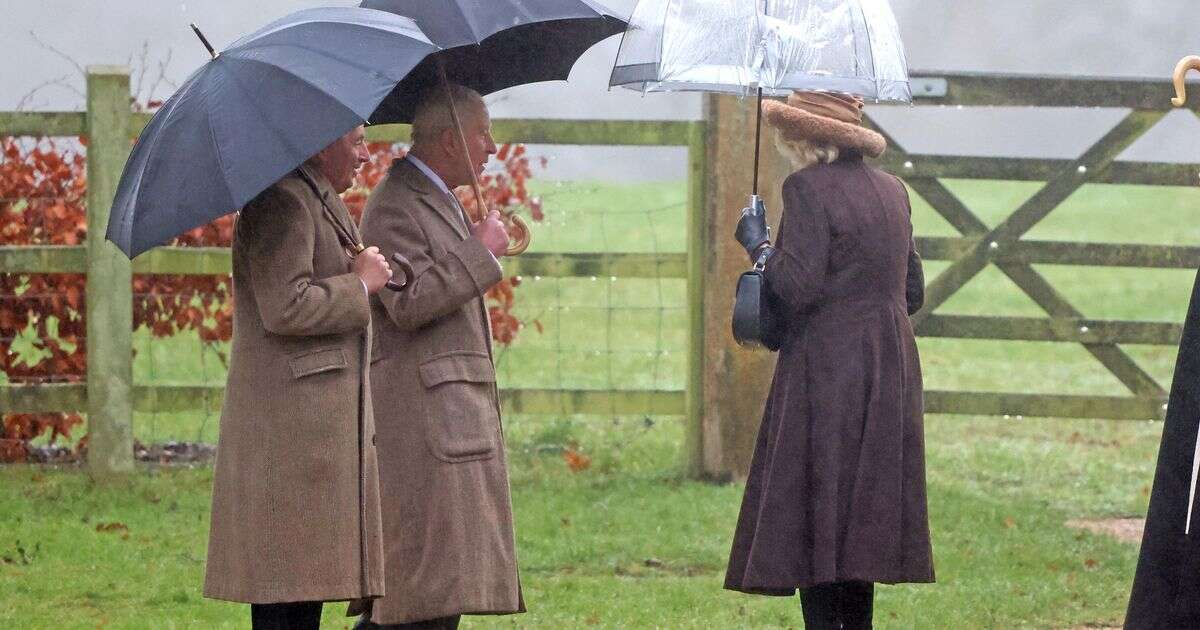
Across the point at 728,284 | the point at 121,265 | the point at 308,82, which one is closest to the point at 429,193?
the point at 308,82

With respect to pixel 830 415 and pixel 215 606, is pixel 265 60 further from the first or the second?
pixel 215 606

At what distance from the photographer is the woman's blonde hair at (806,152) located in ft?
14.7

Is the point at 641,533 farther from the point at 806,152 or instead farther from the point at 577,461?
the point at 806,152

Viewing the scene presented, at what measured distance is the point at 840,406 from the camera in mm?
4453

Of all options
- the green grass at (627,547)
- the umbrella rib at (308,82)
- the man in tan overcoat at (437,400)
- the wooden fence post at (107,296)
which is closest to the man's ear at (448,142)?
the man in tan overcoat at (437,400)

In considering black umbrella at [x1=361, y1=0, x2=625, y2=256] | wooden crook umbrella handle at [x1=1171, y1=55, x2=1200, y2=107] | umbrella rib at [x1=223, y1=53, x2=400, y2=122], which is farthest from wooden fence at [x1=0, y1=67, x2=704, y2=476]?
wooden crook umbrella handle at [x1=1171, y1=55, x2=1200, y2=107]

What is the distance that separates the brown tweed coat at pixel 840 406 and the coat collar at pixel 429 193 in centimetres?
91

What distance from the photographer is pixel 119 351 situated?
766 cm

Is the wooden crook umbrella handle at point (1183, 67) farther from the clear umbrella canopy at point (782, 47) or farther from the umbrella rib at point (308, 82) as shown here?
the umbrella rib at point (308, 82)

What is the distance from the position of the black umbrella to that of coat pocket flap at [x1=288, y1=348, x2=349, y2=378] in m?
0.55

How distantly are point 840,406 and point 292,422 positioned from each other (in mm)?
1542

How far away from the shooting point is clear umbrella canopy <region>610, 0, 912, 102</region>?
4.34 m

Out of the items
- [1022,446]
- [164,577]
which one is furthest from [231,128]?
[1022,446]

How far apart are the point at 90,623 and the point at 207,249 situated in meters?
2.55
